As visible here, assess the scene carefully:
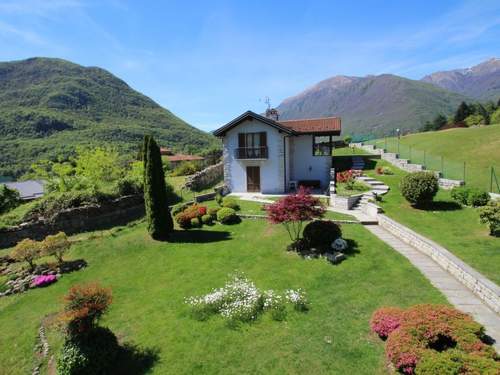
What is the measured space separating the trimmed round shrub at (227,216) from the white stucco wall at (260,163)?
690cm

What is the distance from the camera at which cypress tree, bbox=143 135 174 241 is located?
631 inches

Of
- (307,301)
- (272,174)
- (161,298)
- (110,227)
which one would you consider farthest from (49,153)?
(307,301)

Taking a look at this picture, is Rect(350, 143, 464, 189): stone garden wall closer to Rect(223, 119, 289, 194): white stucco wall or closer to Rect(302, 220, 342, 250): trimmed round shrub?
Rect(223, 119, 289, 194): white stucco wall

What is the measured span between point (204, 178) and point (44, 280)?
58.1 ft

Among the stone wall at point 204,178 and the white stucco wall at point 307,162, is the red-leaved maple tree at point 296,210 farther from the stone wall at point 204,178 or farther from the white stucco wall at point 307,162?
the stone wall at point 204,178

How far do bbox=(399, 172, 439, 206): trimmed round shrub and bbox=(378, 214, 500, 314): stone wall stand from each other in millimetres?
3045

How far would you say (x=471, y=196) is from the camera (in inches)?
626

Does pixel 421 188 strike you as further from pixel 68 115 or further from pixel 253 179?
pixel 68 115

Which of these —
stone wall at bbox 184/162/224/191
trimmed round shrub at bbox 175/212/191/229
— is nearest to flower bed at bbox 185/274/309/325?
trimmed round shrub at bbox 175/212/191/229

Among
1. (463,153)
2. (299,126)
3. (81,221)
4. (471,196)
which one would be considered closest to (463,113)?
(463,153)

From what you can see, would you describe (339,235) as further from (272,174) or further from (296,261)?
(272,174)

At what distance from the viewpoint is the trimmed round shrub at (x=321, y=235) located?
1280cm

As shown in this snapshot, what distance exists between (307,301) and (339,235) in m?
4.88

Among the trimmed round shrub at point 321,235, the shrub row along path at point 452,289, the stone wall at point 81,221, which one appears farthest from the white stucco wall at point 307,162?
the stone wall at point 81,221
